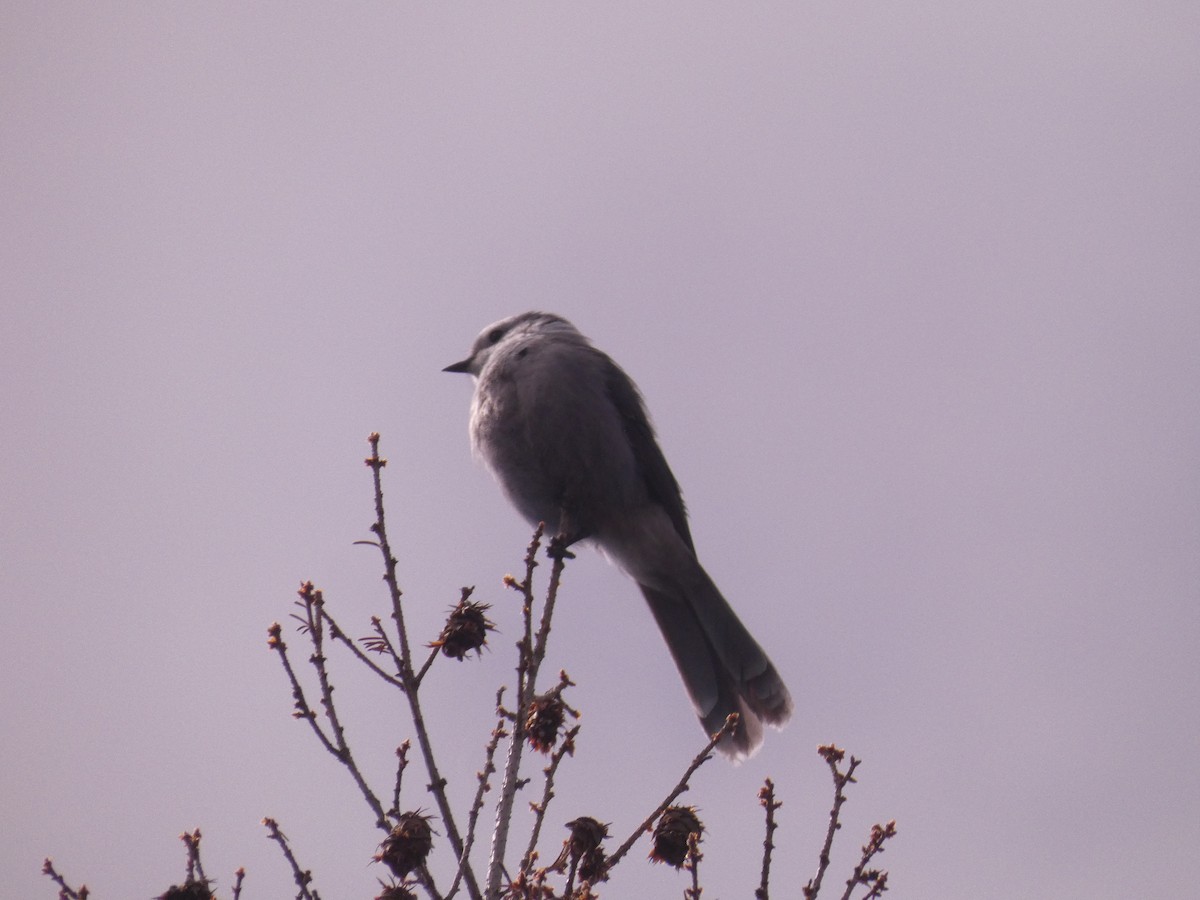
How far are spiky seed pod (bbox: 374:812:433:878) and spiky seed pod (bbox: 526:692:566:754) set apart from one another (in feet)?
1.20

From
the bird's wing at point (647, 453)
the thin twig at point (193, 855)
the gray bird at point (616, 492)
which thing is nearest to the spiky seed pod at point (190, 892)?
the thin twig at point (193, 855)

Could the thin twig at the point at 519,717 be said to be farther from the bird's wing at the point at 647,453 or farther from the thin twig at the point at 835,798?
the bird's wing at the point at 647,453

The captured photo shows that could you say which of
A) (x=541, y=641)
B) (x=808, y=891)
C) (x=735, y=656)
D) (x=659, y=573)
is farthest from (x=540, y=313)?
(x=808, y=891)

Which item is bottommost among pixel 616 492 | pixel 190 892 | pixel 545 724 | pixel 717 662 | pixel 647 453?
pixel 190 892

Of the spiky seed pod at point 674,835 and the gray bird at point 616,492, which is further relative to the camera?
the gray bird at point 616,492

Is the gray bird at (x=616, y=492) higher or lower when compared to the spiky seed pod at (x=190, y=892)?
higher

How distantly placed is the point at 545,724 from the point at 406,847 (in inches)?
18.1

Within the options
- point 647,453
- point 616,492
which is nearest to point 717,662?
point 616,492

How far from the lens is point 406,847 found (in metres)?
2.44

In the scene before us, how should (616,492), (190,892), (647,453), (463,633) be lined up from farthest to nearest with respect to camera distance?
(647,453), (616,492), (463,633), (190,892)

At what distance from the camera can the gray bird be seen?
467 cm

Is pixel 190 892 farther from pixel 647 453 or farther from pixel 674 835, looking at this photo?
pixel 647 453

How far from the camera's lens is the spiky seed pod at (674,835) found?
269 cm

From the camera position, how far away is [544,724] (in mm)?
2732
